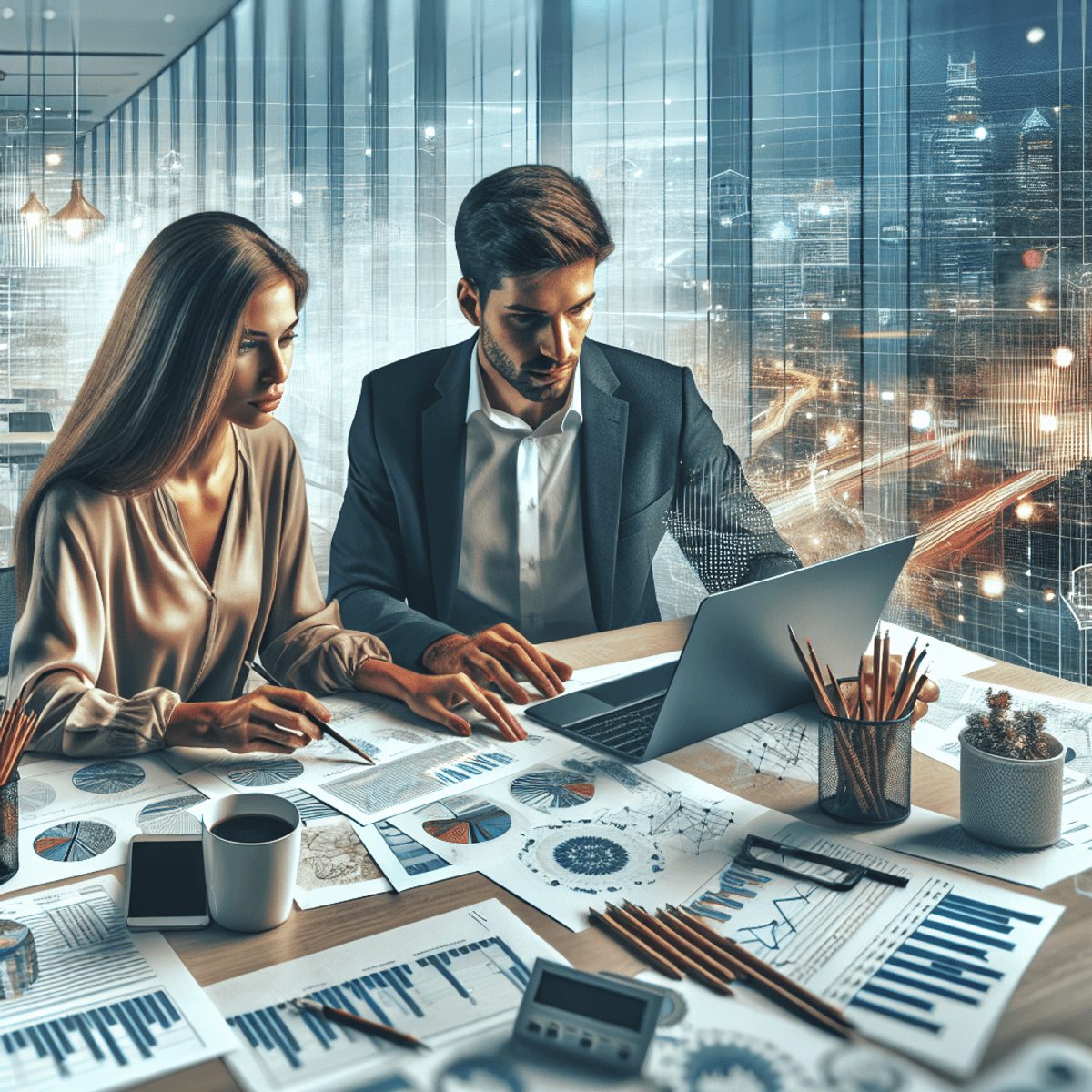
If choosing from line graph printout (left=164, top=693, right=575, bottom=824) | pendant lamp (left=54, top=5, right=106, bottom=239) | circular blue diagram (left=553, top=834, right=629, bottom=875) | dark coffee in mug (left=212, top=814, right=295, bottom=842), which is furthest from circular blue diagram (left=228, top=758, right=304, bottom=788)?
pendant lamp (left=54, top=5, right=106, bottom=239)

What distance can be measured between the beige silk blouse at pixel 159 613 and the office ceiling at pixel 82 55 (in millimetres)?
1642

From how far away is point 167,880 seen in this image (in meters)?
0.77

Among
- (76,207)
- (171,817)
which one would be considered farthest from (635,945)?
(76,207)

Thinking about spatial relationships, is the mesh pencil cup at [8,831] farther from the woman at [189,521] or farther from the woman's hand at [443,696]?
the woman's hand at [443,696]

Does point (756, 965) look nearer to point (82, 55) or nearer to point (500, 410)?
point (500, 410)

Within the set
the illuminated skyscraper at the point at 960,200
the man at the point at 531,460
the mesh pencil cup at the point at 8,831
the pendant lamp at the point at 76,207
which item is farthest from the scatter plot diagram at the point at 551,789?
the pendant lamp at the point at 76,207

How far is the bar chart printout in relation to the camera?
595 mm

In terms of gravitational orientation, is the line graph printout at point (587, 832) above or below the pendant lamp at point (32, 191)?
below

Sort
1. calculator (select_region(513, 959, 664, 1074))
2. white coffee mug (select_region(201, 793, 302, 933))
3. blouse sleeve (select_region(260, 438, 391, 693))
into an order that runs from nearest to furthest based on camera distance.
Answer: calculator (select_region(513, 959, 664, 1074)) → white coffee mug (select_region(201, 793, 302, 933)) → blouse sleeve (select_region(260, 438, 391, 693))

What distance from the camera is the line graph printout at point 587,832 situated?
31.4 inches

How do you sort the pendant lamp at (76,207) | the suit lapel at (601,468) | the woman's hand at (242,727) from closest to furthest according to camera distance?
the woman's hand at (242,727)
the suit lapel at (601,468)
the pendant lamp at (76,207)

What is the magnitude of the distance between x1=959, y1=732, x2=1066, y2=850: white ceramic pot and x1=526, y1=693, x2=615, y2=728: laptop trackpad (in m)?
0.45

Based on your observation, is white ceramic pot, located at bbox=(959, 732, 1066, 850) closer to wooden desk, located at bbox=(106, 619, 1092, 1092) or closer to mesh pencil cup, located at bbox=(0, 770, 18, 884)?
wooden desk, located at bbox=(106, 619, 1092, 1092)

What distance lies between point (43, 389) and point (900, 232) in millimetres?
2298
